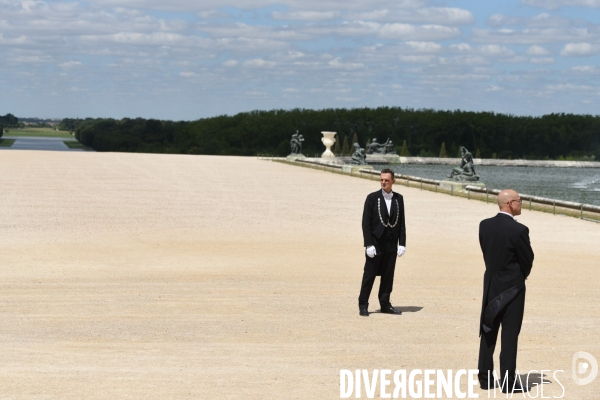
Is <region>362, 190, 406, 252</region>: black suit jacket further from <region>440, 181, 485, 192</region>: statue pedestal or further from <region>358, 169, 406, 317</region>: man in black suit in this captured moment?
<region>440, 181, 485, 192</region>: statue pedestal

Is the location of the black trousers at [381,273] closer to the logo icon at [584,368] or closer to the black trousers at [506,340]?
the logo icon at [584,368]

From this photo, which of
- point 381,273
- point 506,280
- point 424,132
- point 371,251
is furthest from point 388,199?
point 424,132

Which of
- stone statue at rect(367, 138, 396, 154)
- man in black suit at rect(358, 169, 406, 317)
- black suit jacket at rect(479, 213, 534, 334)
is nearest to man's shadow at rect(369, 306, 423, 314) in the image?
man in black suit at rect(358, 169, 406, 317)

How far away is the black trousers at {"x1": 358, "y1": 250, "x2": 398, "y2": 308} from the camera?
27.3 feet

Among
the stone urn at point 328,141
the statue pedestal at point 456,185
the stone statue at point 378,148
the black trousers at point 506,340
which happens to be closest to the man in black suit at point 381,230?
the black trousers at point 506,340

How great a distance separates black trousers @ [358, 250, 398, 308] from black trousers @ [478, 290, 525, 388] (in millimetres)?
A: 2476

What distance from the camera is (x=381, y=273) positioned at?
851 cm

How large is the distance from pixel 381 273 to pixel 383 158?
50.5m

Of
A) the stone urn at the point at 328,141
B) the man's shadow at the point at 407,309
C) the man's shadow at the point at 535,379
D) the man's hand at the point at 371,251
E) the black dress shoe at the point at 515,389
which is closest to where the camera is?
the black dress shoe at the point at 515,389

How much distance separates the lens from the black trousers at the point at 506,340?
573 cm

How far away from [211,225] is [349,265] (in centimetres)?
513

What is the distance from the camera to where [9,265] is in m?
11.2

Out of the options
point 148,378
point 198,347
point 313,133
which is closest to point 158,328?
point 198,347

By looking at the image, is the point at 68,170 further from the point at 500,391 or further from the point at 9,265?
the point at 500,391
